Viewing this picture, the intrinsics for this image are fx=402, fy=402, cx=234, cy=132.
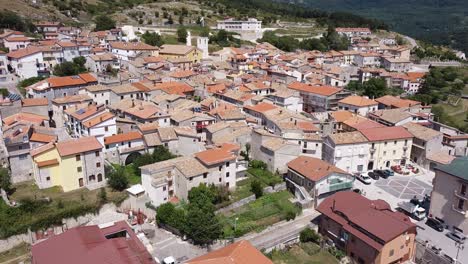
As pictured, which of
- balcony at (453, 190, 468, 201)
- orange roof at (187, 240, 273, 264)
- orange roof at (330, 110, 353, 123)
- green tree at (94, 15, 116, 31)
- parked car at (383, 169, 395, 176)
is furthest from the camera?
green tree at (94, 15, 116, 31)

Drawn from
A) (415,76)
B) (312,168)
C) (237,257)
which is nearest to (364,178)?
(312,168)

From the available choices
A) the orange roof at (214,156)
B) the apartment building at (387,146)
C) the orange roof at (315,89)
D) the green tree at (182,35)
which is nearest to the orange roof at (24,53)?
the orange roof at (214,156)

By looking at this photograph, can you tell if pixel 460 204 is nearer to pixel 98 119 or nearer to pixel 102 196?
pixel 102 196

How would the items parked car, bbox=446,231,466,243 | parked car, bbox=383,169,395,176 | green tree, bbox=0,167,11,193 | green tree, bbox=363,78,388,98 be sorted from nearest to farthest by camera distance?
parked car, bbox=446,231,466,243 → green tree, bbox=0,167,11,193 → parked car, bbox=383,169,395,176 → green tree, bbox=363,78,388,98

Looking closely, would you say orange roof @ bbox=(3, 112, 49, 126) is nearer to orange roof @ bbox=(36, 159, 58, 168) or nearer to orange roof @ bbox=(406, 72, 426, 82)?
orange roof @ bbox=(36, 159, 58, 168)

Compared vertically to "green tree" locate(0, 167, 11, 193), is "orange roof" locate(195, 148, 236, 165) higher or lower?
higher

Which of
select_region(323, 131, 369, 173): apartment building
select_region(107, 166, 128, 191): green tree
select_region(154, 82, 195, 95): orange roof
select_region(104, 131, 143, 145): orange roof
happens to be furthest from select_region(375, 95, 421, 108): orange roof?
select_region(107, 166, 128, 191): green tree
